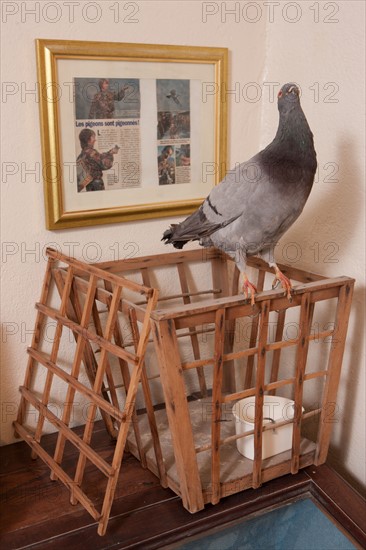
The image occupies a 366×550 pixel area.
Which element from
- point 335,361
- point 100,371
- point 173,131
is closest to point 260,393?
point 335,361

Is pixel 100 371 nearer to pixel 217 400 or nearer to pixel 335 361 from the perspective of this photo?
pixel 217 400

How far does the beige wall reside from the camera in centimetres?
127

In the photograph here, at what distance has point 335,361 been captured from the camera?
4.13ft

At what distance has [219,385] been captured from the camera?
1105 millimetres

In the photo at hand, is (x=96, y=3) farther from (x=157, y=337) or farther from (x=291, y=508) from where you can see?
(x=291, y=508)

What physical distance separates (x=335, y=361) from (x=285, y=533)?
38 centimetres

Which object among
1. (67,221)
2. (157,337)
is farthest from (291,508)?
(67,221)

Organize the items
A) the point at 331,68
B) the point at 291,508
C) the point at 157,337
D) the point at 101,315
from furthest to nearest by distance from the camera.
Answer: the point at 101,315, the point at 331,68, the point at 291,508, the point at 157,337

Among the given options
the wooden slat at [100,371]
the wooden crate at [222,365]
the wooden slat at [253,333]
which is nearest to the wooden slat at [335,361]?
the wooden crate at [222,365]

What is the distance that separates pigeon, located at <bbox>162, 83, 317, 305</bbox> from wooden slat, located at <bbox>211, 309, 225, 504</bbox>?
3.3 inches

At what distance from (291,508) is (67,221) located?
0.83 metres

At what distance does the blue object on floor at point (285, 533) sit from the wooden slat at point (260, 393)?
0.08m

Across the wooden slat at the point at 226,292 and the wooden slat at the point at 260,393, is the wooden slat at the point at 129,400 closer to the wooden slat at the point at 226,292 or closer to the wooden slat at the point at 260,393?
the wooden slat at the point at 260,393

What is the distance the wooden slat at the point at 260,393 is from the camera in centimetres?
111
